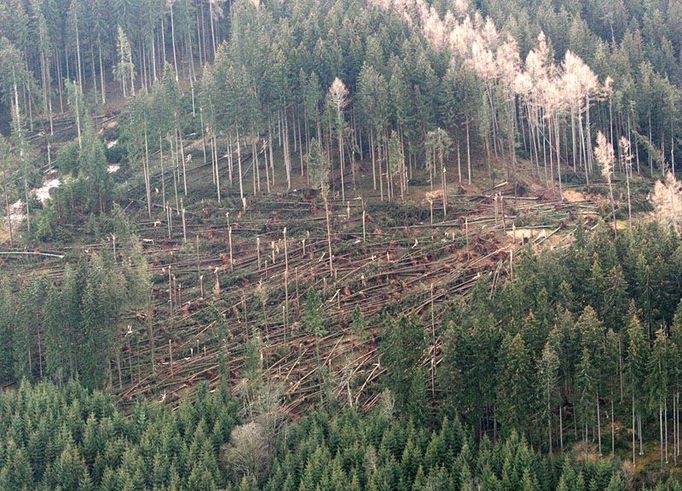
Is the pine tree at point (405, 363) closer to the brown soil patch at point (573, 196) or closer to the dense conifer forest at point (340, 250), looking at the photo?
the dense conifer forest at point (340, 250)

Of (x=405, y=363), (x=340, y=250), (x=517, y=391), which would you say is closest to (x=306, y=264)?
(x=340, y=250)

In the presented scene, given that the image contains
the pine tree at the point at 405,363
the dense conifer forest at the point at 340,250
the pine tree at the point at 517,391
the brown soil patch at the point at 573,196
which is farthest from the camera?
the brown soil patch at the point at 573,196

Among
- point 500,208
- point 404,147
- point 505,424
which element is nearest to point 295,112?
point 404,147

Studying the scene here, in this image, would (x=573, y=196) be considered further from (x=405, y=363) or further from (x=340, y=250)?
(x=405, y=363)

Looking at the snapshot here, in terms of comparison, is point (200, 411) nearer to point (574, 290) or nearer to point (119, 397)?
point (119, 397)

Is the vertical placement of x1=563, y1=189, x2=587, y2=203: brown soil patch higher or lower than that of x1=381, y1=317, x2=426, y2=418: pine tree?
higher

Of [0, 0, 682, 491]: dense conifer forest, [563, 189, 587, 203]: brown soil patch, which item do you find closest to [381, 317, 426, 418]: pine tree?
[0, 0, 682, 491]: dense conifer forest

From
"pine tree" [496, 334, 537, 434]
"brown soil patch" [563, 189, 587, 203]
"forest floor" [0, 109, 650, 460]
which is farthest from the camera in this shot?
"brown soil patch" [563, 189, 587, 203]

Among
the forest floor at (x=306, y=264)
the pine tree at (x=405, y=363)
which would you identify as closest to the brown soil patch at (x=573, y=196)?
the forest floor at (x=306, y=264)

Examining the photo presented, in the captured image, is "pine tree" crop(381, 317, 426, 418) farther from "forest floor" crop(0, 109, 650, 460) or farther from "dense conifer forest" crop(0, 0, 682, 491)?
"forest floor" crop(0, 109, 650, 460)
